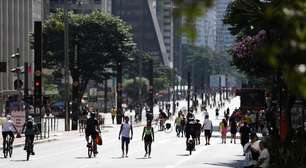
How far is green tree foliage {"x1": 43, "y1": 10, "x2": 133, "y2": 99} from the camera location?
310ft

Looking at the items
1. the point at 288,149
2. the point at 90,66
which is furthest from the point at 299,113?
the point at 90,66

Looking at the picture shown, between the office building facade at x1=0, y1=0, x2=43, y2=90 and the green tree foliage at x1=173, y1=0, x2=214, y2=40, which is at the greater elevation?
the office building facade at x1=0, y1=0, x2=43, y2=90

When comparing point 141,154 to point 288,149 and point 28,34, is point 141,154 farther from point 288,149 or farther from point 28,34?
point 28,34

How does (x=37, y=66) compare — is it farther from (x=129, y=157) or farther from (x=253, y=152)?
(x=253, y=152)

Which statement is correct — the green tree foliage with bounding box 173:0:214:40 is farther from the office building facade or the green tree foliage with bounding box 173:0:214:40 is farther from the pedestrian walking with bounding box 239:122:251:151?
the office building facade

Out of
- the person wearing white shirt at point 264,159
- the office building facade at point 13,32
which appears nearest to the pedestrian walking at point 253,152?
the person wearing white shirt at point 264,159

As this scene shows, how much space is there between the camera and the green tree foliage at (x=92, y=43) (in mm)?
94562

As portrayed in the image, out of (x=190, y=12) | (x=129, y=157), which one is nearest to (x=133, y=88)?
(x=129, y=157)

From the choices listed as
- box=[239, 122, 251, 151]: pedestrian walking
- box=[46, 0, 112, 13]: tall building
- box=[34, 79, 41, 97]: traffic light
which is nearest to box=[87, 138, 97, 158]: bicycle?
box=[239, 122, 251, 151]: pedestrian walking

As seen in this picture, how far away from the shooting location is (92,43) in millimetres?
95625

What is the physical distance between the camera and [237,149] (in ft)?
135

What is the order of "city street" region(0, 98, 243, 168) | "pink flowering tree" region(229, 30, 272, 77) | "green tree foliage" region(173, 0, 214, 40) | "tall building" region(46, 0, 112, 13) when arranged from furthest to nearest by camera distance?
"tall building" region(46, 0, 112, 13), "city street" region(0, 98, 243, 168), "pink flowering tree" region(229, 30, 272, 77), "green tree foliage" region(173, 0, 214, 40)

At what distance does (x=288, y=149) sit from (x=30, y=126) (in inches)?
539

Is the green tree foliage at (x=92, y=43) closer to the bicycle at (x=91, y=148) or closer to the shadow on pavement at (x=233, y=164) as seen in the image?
the bicycle at (x=91, y=148)
